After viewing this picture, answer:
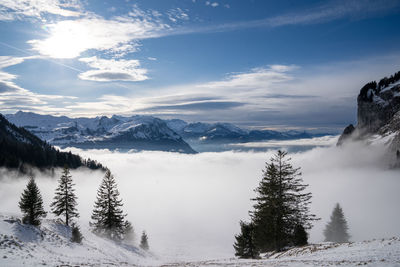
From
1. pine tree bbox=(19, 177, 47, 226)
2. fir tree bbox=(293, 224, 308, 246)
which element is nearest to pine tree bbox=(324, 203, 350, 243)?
fir tree bbox=(293, 224, 308, 246)

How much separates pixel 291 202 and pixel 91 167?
17988cm

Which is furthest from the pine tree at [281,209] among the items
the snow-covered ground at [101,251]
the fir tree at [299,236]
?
the snow-covered ground at [101,251]

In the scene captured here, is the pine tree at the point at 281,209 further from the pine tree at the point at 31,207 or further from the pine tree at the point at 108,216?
the pine tree at the point at 31,207

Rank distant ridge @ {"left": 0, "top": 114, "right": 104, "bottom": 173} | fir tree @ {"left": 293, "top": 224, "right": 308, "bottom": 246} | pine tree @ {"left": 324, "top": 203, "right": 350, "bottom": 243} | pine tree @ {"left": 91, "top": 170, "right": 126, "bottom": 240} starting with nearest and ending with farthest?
fir tree @ {"left": 293, "top": 224, "right": 308, "bottom": 246}, pine tree @ {"left": 91, "top": 170, "right": 126, "bottom": 240}, pine tree @ {"left": 324, "top": 203, "right": 350, "bottom": 243}, distant ridge @ {"left": 0, "top": 114, "right": 104, "bottom": 173}

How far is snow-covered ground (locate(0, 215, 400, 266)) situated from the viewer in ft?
43.0

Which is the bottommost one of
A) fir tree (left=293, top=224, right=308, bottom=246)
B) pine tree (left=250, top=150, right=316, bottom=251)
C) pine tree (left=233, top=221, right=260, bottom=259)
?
pine tree (left=233, top=221, right=260, bottom=259)

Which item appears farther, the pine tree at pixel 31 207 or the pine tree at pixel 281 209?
the pine tree at pixel 31 207

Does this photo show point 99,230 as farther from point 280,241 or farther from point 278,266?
point 278,266

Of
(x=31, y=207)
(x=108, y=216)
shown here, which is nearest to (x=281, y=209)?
(x=108, y=216)

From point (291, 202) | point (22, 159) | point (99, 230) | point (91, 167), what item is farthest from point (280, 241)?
point (91, 167)

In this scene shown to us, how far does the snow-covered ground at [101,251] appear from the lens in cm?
1311

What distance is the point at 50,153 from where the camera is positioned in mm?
151750

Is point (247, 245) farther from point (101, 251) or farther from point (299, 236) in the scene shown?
point (101, 251)

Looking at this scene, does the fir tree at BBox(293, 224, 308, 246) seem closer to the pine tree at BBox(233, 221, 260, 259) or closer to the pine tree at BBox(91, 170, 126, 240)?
the pine tree at BBox(233, 221, 260, 259)
